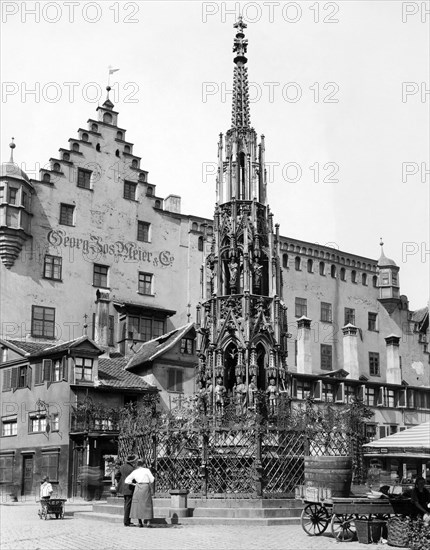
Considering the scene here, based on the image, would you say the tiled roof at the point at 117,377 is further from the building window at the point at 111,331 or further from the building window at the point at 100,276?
the building window at the point at 100,276

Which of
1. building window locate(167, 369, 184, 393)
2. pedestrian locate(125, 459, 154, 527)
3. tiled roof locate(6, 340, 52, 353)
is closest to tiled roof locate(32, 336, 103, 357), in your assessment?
tiled roof locate(6, 340, 52, 353)

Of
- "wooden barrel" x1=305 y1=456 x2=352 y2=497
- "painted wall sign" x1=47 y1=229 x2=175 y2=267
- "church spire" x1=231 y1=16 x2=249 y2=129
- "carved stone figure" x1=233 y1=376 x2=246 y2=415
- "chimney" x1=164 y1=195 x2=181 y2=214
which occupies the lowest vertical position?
"wooden barrel" x1=305 y1=456 x2=352 y2=497

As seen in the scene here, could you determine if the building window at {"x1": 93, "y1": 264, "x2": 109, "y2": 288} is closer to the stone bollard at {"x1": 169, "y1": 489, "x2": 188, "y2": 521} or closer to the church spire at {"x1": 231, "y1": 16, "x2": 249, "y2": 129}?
the church spire at {"x1": 231, "y1": 16, "x2": 249, "y2": 129}

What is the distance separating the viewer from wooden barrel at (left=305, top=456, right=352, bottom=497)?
60.1ft

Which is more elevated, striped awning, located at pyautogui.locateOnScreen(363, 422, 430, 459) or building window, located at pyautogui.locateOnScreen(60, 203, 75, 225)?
building window, located at pyautogui.locateOnScreen(60, 203, 75, 225)

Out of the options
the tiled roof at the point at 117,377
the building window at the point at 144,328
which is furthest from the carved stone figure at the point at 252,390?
the building window at the point at 144,328

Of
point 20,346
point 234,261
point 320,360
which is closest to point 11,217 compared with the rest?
point 20,346

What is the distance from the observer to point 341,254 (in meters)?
64.5

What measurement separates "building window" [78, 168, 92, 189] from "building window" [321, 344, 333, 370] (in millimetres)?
22283

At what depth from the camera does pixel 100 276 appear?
165 feet

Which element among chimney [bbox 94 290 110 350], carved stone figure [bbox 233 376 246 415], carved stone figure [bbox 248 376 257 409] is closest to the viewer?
carved stone figure [bbox 233 376 246 415]

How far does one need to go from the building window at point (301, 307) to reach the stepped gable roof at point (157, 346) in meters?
12.3

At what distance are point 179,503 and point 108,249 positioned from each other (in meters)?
30.1

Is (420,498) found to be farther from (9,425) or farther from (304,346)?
(304,346)
